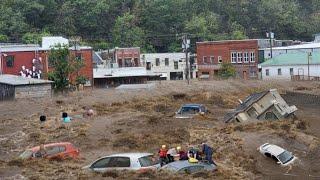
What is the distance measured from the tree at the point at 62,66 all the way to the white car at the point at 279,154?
37.4 meters

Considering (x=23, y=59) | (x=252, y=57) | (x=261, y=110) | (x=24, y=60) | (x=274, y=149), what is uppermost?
(x=23, y=59)

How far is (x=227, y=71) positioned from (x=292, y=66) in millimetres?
9704

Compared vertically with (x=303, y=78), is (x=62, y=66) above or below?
above

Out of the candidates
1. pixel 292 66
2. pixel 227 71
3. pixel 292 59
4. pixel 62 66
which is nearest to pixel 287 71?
pixel 292 66

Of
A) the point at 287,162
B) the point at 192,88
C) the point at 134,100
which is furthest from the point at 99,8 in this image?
the point at 287,162

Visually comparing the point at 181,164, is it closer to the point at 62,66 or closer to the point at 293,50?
the point at 62,66

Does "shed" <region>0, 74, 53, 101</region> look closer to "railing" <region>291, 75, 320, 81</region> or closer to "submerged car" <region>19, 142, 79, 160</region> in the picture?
"submerged car" <region>19, 142, 79, 160</region>

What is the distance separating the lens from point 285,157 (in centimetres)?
2811

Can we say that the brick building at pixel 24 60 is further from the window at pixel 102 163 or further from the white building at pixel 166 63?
the window at pixel 102 163

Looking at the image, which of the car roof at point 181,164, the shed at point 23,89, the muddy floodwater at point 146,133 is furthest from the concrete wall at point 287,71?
the car roof at point 181,164

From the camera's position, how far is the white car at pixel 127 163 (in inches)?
898

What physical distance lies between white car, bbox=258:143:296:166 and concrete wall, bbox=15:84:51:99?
2806 centimetres

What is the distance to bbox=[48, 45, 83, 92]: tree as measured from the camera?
65000 millimetres

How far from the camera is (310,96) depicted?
58.5 meters
